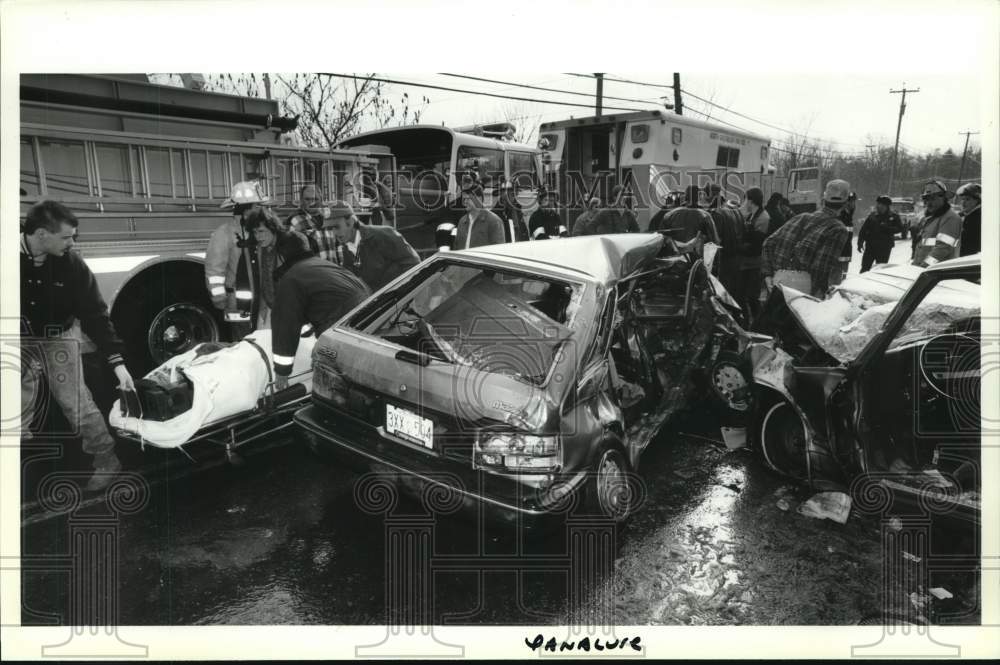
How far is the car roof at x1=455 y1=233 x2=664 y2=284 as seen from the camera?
313 centimetres

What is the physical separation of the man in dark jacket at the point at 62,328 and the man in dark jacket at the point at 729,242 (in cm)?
525

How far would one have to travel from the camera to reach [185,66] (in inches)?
122

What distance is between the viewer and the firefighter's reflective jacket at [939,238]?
3818 mm

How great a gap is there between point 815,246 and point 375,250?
3685mm

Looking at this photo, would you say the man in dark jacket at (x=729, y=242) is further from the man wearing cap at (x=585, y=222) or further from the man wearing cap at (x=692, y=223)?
the man wearing cap at (x=585, y=222)

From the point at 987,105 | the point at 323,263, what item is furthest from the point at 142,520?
the point at 987,105

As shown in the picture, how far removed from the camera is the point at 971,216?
3225mm

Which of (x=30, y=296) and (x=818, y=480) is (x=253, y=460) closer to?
(x=30, y=296)

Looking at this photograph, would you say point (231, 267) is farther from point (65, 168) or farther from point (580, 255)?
point (580, 255)

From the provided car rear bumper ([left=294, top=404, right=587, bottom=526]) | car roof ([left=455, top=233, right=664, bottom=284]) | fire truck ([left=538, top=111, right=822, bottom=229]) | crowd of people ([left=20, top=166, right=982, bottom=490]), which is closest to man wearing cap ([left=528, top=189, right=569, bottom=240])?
crowd of people ([left=20, top=166, right=982, bottom=490])

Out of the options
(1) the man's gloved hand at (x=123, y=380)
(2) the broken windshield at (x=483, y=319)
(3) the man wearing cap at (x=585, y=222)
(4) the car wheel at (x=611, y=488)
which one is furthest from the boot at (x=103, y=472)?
(3) the man wearing cap at (x=585, y=222)

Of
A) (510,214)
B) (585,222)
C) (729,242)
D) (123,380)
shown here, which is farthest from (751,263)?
(123,380)

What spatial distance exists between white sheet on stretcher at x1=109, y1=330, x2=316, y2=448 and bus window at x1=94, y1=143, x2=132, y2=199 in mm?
1258

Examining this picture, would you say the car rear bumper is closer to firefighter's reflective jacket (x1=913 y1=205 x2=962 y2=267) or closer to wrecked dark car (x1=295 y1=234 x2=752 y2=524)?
wrecked dark car (x1=295 y1=234 x2=752 y2=524)
